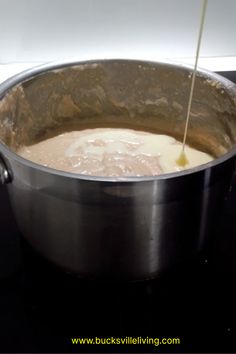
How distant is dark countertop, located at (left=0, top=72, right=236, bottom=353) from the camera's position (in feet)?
2.14

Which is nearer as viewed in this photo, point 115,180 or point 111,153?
point 115,180

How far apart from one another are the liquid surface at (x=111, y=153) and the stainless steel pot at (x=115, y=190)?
0.16 ft

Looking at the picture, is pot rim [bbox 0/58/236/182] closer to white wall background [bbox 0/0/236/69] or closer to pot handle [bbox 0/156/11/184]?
pot handle [bbox 0/156/11/184]

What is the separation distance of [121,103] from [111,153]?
13 centimetres

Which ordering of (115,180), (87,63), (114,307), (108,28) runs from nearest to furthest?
1. (115,180)
2. (114,307)
3. (87,63)
4. (108,28)

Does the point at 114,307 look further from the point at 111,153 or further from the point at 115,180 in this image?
the point at 111,153

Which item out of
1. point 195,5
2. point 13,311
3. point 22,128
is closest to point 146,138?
point 22,128

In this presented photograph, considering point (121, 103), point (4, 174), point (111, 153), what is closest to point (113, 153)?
point (111, 153)

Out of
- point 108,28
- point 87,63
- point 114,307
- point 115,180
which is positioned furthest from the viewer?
point 108,28

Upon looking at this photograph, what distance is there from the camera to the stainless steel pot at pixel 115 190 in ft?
1.99

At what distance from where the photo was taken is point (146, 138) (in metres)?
1.00

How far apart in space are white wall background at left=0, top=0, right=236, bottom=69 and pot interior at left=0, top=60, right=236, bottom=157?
147 mm

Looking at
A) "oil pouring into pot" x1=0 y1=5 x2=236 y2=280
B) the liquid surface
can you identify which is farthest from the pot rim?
the liquid surface

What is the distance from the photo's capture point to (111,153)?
36.9 inches
